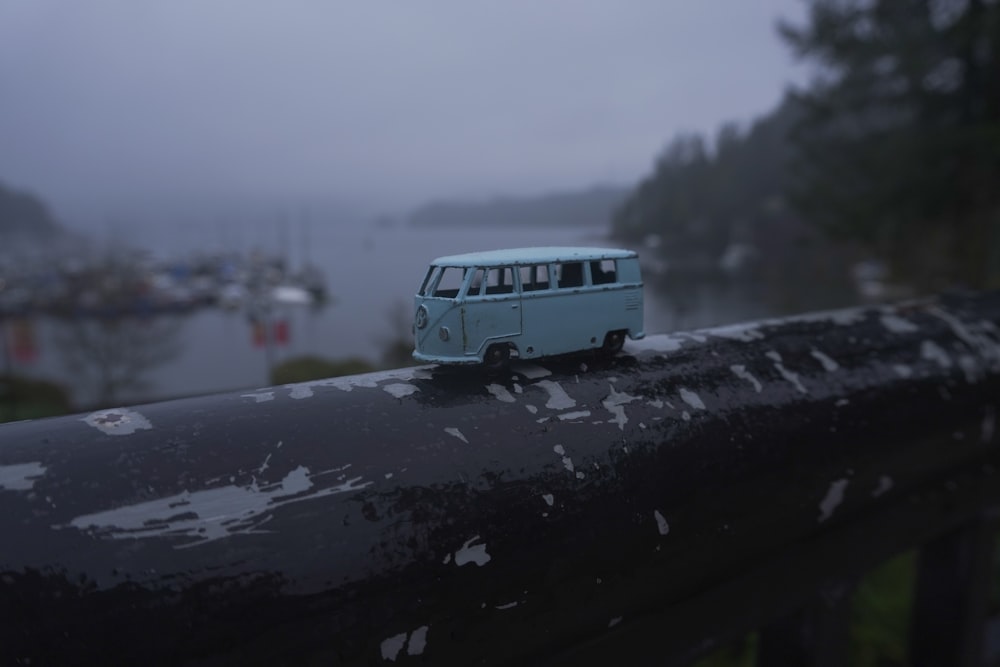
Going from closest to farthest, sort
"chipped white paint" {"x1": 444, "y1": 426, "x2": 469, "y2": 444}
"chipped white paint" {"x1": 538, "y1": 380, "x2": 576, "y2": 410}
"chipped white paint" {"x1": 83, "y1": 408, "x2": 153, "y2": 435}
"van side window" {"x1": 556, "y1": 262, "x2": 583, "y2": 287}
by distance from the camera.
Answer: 1. "chipped white paint" {"x1": 83, "y1": 408, "x2": 153, "y2": 435}
2. "chipped white paint" {"x1": 444, "y1": 426, "x2": 469, "y2": 444}
3. "chipped white paint" {"x1": 538, "y1": 380, "x2": 576, "y2": 410}
4. "van side window" {"x1": 556, "y1": 262, "x2": 583, "y2": 287}

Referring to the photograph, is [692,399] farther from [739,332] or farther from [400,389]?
[400,389]

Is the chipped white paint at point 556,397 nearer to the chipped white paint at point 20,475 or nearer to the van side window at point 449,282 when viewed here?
the van side window at point 449,282

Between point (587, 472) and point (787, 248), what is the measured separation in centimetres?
1275

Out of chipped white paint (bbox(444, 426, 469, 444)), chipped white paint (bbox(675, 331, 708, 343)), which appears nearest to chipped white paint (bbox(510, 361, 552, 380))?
chipped white paint (bbox(444, 426, 469, 444))

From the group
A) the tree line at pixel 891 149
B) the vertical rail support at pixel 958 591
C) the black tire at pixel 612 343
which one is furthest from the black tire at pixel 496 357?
the tree line at pixel 891 149

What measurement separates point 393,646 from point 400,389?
372 millimetres

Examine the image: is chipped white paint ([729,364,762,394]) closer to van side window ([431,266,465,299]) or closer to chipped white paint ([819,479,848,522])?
chipped white paint ([819,479,848,522])

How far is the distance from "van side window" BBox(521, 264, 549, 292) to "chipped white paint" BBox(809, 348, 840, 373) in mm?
683

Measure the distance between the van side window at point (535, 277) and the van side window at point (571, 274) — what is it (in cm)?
4

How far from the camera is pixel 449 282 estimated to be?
4.24 feet

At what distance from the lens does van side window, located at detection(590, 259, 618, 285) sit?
4.58 feet

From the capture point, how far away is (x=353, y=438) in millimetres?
958

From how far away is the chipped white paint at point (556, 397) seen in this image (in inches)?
44.5

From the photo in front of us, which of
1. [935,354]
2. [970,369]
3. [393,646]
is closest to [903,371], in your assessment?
[935,354]
